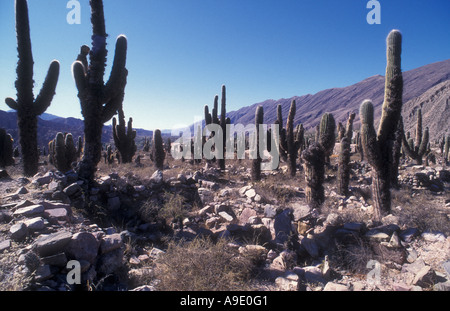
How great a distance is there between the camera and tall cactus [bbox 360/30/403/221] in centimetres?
645

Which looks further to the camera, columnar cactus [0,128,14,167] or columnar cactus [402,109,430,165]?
columnar cactus [402,109,430,165]

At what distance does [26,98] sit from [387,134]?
13740mm

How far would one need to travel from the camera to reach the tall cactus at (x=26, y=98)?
919cm

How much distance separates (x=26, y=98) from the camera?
30.6 ft

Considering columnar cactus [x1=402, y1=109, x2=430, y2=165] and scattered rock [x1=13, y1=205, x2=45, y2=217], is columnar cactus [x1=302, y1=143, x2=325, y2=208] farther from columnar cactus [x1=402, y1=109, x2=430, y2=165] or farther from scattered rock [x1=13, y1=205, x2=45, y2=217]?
columnar cactus [x1=402, y1=109, x2=430, y2=165]

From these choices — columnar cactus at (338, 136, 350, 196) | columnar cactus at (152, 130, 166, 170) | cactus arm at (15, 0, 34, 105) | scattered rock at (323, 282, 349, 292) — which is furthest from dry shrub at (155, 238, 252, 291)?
columnar cactus at (152, 130, 166, 170)

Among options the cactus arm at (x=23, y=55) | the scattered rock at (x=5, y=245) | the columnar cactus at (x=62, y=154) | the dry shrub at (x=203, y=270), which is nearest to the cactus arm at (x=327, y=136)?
the dry shrub at (x=203, y=270)

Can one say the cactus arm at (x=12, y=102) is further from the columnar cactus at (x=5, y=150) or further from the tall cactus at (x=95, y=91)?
the columnar cactus at (x=5, y=150)

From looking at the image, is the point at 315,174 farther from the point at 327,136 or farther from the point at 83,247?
the point at 83,247

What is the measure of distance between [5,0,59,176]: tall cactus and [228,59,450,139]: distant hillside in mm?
55944

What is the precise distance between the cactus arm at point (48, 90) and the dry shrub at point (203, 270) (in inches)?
383
